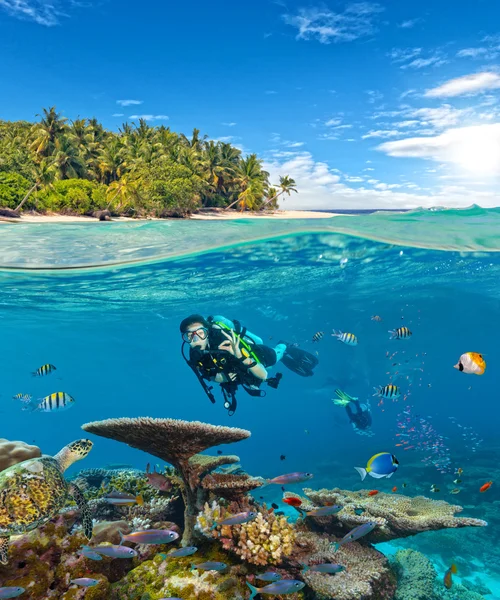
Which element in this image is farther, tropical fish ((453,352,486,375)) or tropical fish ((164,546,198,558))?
tropical fish ((453,352,486,375))

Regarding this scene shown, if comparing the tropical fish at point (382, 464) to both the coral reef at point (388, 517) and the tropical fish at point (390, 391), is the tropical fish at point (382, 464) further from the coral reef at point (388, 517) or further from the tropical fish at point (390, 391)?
the tropical fish at point (390, 391)

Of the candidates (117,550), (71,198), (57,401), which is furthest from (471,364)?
(71,198)

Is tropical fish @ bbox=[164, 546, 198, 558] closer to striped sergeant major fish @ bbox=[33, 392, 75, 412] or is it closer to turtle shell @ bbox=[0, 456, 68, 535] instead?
turtle shell @ bbox=[0, 456, 68, 535]

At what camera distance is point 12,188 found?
20188 millimetres

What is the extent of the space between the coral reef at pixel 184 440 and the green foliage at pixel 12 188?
16.5 meters

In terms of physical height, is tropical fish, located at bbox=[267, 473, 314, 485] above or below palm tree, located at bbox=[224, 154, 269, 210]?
below

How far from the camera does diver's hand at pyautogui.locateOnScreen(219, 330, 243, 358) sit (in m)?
7.07

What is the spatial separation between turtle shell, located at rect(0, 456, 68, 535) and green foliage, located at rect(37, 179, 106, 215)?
16.7 m

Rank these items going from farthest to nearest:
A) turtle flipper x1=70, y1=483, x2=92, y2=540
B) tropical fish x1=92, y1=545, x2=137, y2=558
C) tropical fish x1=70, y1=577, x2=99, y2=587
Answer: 1. turtle flipper x1=70, y1=483, x2=92, y2=540
2. tropical fish x1=70, y1=577, x2=99, y2=587
3. tropical fish x1=92, y1=545, x2=137, y2=558

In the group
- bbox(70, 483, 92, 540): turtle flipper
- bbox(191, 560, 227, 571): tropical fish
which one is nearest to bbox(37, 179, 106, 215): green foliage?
bbox(70, 483, 92, 540): turtle flipper

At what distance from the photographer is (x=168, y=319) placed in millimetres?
44250

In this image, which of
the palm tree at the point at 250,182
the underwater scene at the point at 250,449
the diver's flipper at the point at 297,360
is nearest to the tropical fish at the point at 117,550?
the underwater scene at the point at 250,449

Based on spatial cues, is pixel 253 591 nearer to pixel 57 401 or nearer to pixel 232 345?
pixel 232 345

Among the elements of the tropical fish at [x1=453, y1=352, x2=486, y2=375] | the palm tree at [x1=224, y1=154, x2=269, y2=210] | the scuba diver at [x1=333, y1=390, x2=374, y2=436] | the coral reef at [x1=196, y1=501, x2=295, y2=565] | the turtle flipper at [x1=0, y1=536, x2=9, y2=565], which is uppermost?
the palm tree at [x1=224, y1=154, x2=269, y2=210]
